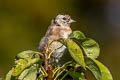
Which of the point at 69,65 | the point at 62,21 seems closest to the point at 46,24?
the point at 62,21

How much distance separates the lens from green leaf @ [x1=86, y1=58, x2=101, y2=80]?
2.21 m

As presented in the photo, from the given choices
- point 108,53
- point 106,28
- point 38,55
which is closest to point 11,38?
point 108,53

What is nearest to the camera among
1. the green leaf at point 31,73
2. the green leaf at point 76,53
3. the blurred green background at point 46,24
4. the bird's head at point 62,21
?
the green leaf at point 76,53

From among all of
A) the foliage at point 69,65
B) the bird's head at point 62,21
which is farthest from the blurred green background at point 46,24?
the foliage at point 69,65

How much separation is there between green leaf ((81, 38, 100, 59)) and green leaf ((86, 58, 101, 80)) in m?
0.05

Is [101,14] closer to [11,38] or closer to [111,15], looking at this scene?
[111,15]

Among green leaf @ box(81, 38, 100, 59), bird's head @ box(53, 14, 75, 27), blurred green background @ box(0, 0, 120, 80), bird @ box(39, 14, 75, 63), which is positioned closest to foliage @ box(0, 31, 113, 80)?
green leaf @ box(81, 38, 100, 59)

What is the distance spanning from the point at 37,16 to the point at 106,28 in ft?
6.81

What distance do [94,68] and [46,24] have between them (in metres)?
8.81

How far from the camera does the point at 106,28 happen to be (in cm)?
1257

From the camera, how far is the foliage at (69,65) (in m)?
2.21

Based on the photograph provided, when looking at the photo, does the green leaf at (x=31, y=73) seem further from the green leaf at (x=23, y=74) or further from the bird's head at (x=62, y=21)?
the bird's head at (x=62, y=21)

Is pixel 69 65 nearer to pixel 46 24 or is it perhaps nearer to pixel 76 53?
→ pixel 76 53

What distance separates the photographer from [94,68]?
2.23m
